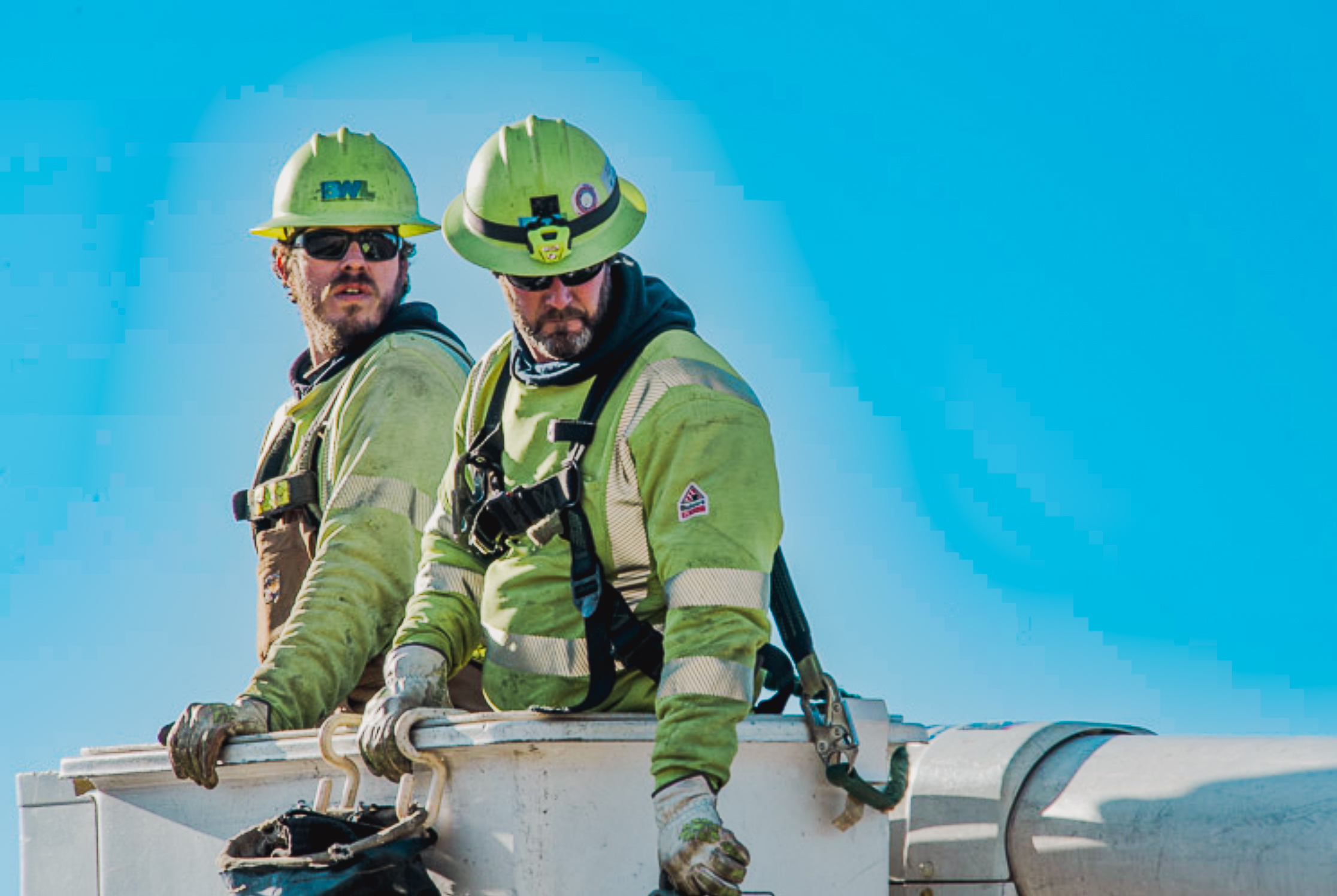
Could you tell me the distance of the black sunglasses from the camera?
293 inches

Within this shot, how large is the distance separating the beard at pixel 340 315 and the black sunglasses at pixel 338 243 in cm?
8

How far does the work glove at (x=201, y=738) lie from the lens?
5.88 m

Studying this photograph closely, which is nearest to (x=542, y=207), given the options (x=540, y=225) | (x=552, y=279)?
(x=540, y=225)

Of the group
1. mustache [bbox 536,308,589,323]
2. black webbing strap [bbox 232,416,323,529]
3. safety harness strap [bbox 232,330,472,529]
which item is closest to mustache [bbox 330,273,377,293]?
safety harness strap [bbox 232,330,472,529]

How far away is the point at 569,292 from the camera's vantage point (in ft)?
18.5

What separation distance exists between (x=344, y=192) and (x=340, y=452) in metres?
1.03

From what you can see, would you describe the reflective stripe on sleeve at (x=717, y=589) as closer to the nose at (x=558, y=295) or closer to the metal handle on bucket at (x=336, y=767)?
the nose at (x=558, y=295)

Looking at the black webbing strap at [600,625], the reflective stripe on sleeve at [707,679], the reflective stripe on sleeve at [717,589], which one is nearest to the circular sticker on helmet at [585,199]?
the black webbing strap at [600,625]

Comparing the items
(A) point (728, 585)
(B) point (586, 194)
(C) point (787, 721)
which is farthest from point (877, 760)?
(B) point (586, 194)

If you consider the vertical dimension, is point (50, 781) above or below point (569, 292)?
below

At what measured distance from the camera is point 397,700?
219 inches

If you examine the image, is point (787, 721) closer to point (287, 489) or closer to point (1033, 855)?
point (1033, 855)

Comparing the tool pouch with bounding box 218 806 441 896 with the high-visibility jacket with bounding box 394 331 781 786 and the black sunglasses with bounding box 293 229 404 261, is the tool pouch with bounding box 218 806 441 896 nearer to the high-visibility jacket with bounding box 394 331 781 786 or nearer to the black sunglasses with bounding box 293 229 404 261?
the high-visibility jacket with bounding box 394 331 781 786

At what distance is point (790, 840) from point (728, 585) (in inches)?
29.2
